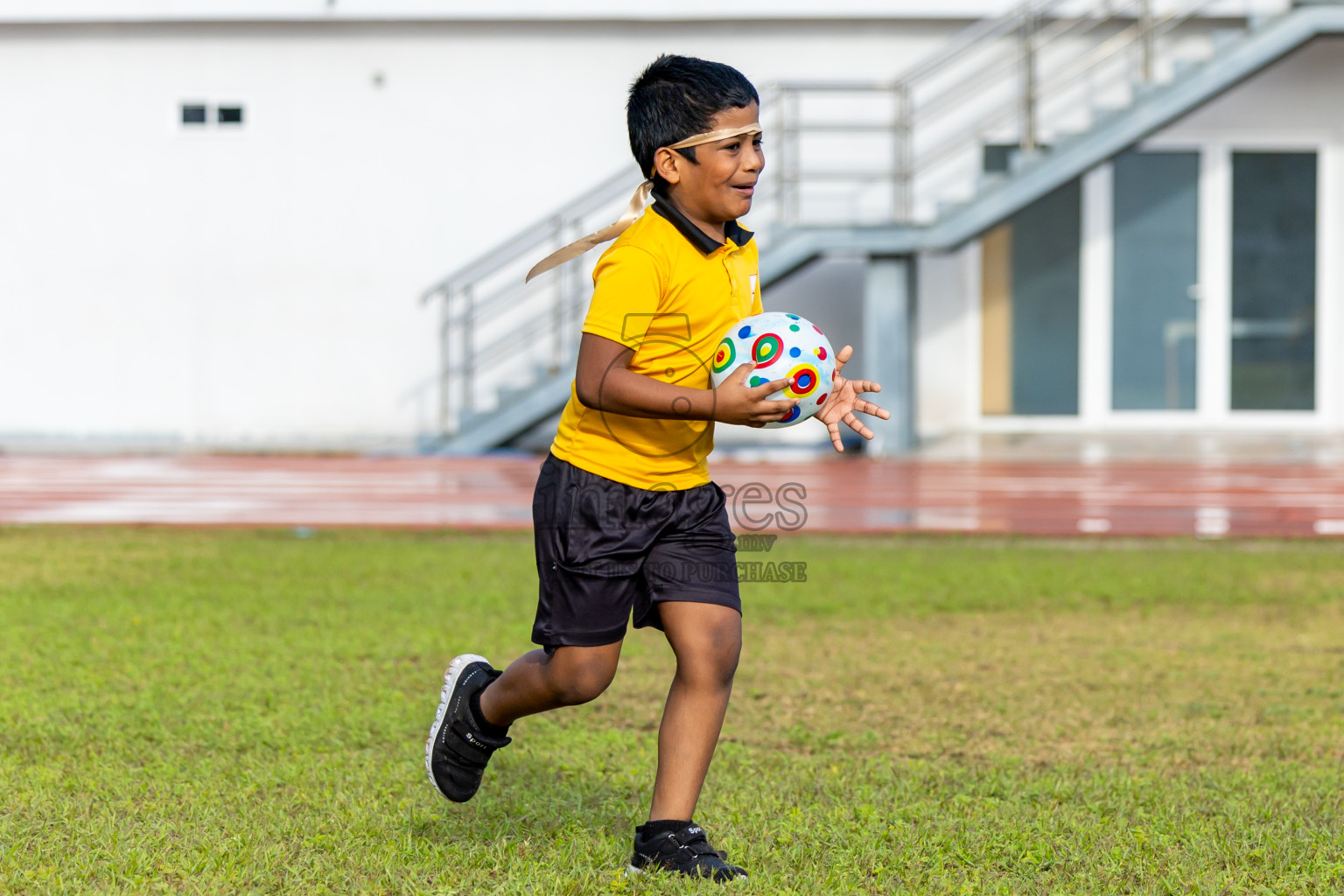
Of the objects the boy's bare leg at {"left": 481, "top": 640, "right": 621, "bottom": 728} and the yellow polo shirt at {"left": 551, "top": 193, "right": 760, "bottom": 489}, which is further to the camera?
the boy's bare leg at {"left": 481, "top": 640, "right": 621, "bottom": 728}

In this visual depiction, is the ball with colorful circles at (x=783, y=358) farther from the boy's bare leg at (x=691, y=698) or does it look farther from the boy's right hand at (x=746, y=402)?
the boy's bare leg at (x=691, y=698)

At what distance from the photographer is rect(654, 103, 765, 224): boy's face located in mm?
3426

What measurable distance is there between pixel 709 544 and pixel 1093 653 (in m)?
3.09

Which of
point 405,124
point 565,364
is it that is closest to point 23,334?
point 405,124

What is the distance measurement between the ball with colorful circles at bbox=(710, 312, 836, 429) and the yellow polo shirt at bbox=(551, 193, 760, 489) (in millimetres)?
81

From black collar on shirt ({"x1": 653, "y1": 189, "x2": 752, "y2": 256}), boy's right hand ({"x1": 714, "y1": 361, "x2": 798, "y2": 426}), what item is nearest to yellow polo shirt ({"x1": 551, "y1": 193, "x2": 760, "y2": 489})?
black collar on shirt ({"x1": 653, "y1": 189, "x2": 752, "y2": 256})

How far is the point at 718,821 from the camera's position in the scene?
3828 millimetres

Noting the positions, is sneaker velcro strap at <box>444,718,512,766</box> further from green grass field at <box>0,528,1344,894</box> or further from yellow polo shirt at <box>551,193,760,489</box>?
yellow polo shirt at <box>551,193,760,489</box>

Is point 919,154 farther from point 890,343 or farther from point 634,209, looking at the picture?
point 634,209

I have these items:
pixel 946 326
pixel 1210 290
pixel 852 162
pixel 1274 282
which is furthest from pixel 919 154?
pixel 1274 282

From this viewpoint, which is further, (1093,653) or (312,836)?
(1093,653)

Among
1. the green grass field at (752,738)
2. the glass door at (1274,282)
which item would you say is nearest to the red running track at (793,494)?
the green grass field at (752,738)

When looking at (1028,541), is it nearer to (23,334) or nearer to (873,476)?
(873,476)

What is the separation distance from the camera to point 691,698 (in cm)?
346
